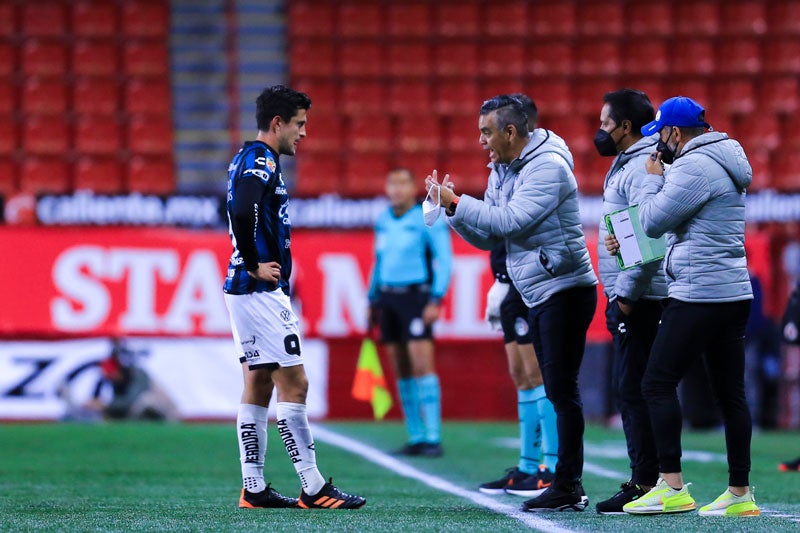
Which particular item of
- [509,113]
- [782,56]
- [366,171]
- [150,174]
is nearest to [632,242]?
[509,113]

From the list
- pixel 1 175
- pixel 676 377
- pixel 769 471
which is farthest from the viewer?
pixel 1 175

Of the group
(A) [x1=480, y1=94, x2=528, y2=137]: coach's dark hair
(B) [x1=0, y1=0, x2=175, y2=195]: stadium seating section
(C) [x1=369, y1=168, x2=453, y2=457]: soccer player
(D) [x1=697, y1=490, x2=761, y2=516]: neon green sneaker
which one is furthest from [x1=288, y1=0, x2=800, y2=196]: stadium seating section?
(D) [x1=697, y1=490, x2=761, y2=516]: neon green sneaker

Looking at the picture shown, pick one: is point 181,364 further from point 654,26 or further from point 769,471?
point 654,26

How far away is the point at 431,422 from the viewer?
9.48m

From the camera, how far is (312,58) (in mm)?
16094

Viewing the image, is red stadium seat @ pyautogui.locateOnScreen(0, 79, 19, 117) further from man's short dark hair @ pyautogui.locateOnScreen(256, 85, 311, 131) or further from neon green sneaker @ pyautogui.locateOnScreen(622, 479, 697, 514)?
neon green sneaker @ pyautogui.locateOnScreen(622, 479, 697, 514)

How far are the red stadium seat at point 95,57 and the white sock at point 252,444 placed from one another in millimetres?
10519

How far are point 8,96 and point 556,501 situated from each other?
1150 cm

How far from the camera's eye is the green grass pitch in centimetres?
526

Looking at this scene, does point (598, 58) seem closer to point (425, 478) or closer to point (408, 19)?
point (408, 19)

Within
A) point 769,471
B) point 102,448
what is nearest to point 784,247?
point 769,471

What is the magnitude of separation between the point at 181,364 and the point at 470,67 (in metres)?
5.60

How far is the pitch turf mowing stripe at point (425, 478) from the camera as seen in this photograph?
538 centimetres

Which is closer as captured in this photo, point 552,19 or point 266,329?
point 266,329
